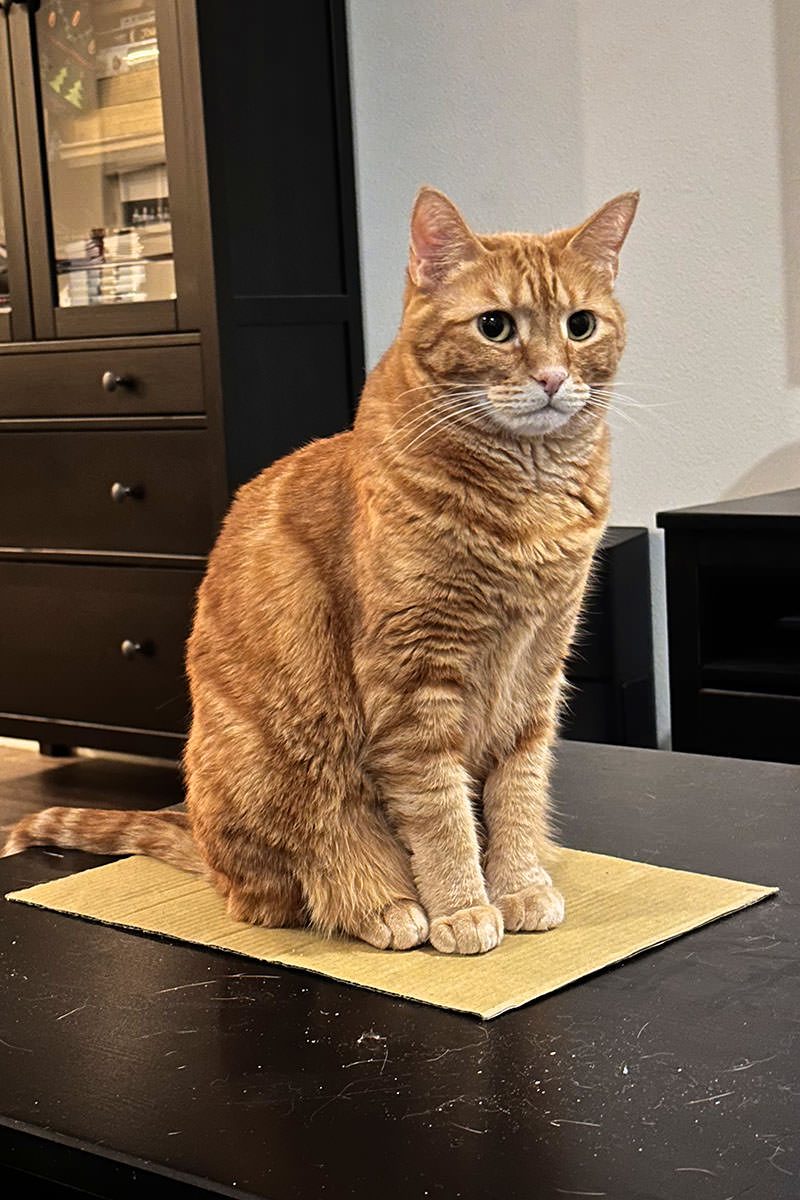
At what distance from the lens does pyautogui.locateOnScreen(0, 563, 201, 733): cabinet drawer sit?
3338 millimetres

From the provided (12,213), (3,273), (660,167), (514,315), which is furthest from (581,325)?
(3,273)

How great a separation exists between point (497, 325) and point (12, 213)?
8.36 ft

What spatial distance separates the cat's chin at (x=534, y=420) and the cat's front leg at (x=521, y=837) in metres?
0.26

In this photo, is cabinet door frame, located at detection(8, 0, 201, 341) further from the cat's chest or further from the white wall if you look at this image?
the cat's chest

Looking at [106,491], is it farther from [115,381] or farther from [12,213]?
[12,213]

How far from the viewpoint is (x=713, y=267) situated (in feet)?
9.93

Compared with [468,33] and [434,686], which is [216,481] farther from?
[434,686]

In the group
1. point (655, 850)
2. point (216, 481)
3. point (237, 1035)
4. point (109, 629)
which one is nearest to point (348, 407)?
point (216, 481)

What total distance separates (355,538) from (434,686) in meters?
0.13

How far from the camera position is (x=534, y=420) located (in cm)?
114

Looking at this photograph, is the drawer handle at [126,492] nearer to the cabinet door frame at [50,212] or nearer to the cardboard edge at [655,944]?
the cabinet door frame at [50,212]

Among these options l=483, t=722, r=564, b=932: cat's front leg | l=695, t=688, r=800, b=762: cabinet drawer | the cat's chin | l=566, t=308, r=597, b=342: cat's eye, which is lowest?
l=695, t=688, r=800, b=762: cabinet drawer

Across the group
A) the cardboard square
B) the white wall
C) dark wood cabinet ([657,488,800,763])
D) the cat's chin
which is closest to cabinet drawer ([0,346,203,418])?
the white wall

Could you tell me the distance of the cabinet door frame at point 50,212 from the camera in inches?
121
